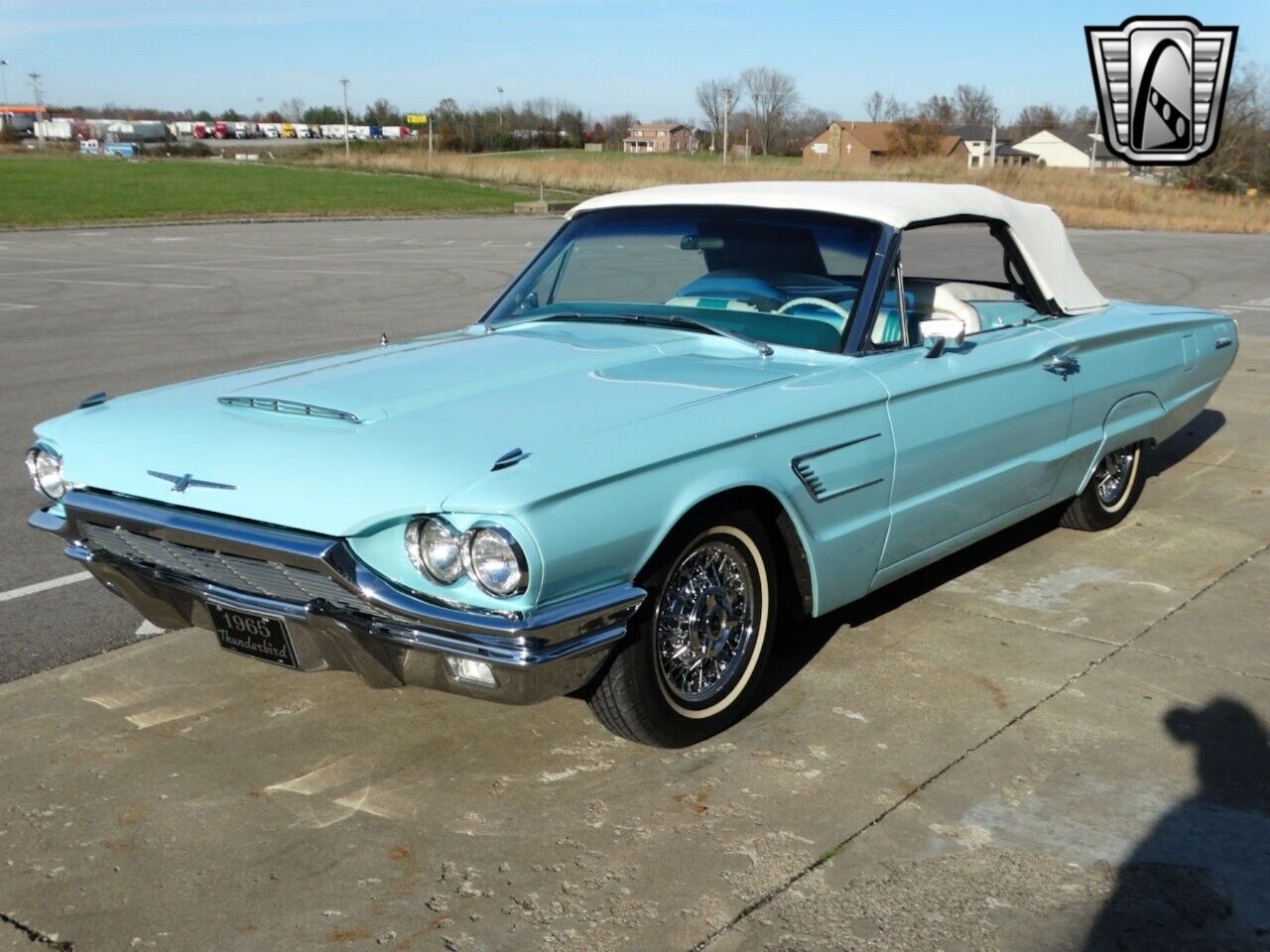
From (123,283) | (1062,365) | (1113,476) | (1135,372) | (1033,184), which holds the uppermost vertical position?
(1062,365)

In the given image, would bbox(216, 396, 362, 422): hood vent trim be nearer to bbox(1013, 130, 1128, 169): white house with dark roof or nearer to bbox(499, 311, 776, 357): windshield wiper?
bbox(499, 311, 776, 357): windshield wiper

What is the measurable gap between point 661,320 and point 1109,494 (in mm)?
2694

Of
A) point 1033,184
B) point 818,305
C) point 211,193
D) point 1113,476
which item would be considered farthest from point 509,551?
point 1033,184

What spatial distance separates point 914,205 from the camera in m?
5.01

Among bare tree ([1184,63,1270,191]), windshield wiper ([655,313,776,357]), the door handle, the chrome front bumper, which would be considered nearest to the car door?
the door handle

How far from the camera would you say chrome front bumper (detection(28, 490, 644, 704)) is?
10.8ft

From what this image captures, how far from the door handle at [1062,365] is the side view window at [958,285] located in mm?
243

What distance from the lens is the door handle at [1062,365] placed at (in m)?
5.31

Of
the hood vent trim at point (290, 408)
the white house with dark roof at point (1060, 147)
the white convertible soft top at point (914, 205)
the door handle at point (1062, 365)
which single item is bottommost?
the white house with dark roof at point (1060, 147)

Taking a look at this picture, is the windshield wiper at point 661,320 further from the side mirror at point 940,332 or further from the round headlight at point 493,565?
the round headlight at point 493,565

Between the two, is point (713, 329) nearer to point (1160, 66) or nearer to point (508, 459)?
point (508, 459)

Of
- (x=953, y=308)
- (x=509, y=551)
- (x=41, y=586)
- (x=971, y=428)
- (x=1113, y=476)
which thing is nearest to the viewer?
(x=509, y=551)

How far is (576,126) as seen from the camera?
11600 cm

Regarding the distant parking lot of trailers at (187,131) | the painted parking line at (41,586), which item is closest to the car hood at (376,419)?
the painted parking line at (41,586)
